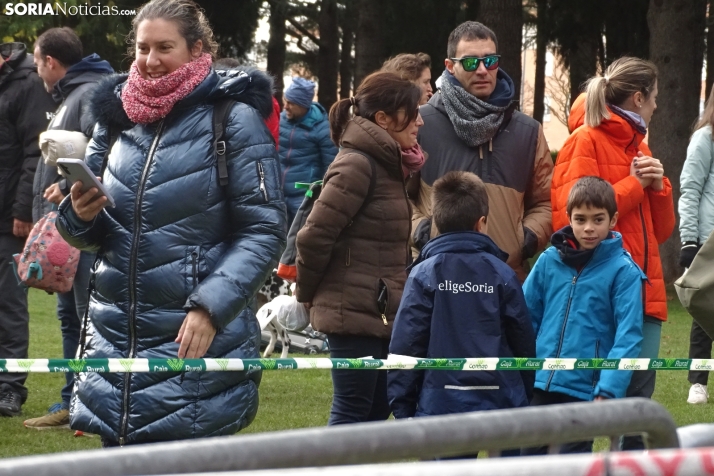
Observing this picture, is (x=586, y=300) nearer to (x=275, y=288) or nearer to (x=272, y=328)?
(x=272, y=328)

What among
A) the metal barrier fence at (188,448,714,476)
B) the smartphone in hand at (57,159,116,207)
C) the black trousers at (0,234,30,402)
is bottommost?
the black trousers at (0,234,30,402)

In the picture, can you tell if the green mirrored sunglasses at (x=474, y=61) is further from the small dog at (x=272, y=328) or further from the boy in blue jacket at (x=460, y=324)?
the small dog at (x=272, y=328)

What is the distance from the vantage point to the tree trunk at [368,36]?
750 inches

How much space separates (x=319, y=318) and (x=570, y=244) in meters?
1.07

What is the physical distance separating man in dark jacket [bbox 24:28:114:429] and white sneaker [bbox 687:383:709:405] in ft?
13.0

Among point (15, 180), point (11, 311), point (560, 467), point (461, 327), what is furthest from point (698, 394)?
point (560, 467)

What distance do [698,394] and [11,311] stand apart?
4465 mm

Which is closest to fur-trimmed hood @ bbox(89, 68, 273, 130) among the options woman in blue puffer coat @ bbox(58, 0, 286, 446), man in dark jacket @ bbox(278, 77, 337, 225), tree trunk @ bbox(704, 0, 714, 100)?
woman in blue puffer coat @ bbox(58, 0, 286, 446)

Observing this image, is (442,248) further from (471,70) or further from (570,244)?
(471,70)

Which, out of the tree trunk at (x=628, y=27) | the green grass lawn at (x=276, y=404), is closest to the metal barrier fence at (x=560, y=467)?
the green grass lawn at (x=276, y=404)

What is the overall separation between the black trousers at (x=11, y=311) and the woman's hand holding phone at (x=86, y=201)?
13.5 ft

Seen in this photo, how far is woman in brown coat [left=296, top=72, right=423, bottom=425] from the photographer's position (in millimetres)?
4895

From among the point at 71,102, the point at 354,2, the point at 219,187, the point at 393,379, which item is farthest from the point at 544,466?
the point at 354,2

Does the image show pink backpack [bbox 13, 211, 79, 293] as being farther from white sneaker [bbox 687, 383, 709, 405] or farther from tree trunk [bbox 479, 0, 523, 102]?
tree trunk [bbox 479, 0, 523, 102]
